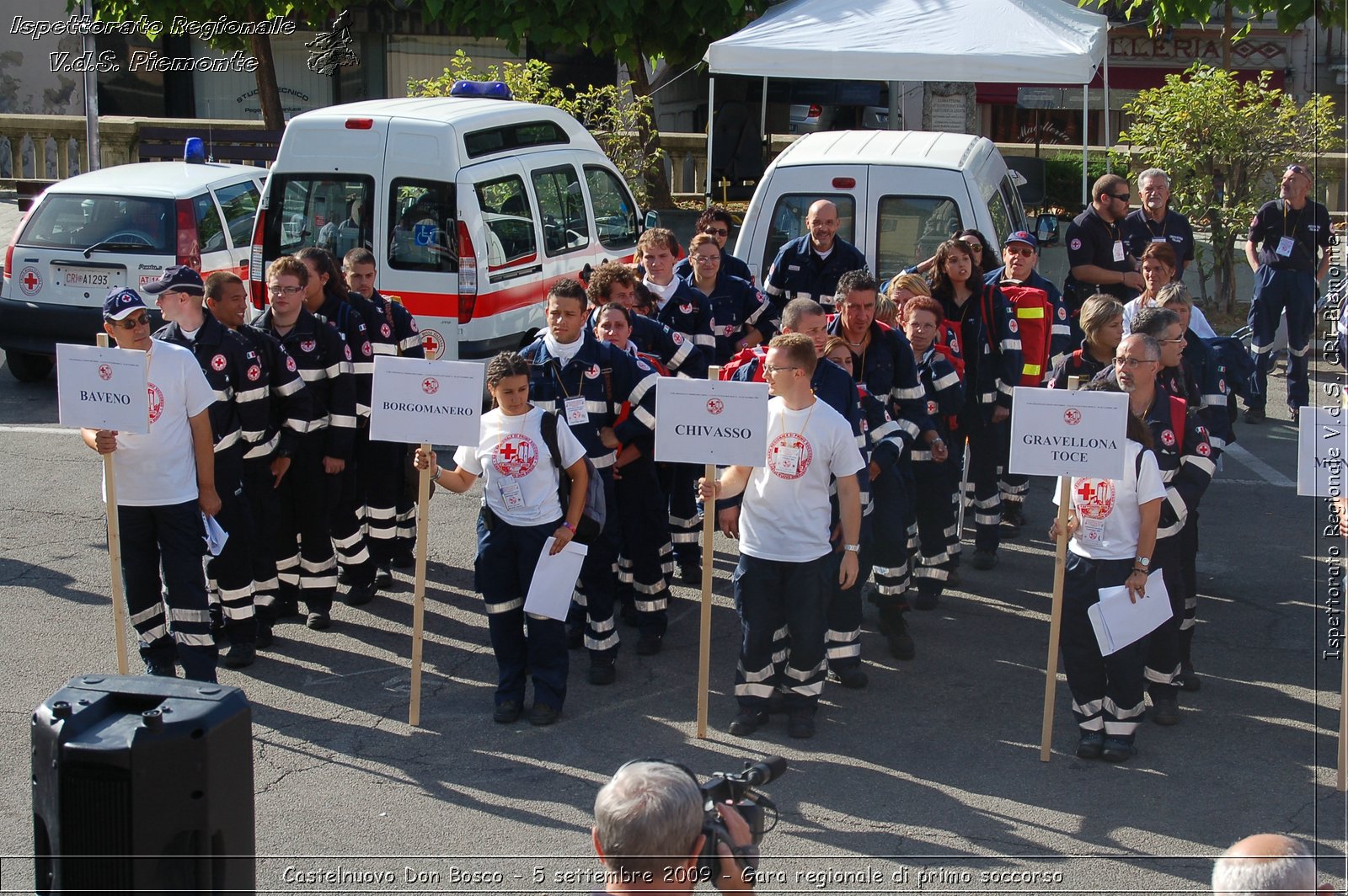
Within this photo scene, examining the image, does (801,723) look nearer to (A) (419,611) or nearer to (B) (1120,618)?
(B) (1120,618)

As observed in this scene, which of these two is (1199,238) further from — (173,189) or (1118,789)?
(1118,789)

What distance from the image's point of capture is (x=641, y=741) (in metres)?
6.43

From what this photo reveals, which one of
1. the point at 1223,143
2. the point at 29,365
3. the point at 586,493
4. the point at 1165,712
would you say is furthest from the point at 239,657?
the point at 1223,143

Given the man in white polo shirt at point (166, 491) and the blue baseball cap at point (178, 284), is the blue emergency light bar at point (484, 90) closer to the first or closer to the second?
the blue baseball cap at point (178, 284)

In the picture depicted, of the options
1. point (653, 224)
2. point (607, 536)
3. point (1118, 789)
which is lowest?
point (1118, 789)

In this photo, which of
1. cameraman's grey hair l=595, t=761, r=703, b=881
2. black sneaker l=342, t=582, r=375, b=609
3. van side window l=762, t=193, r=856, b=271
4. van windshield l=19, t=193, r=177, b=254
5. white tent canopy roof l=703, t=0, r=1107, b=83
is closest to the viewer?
cameraman's grey hair l=595, t=761, r=703, b=881

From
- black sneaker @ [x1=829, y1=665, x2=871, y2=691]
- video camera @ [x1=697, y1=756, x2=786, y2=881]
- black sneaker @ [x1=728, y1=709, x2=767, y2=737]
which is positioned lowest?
black sneaker @ [x1=728, y1=709, x2=767, y2=737]

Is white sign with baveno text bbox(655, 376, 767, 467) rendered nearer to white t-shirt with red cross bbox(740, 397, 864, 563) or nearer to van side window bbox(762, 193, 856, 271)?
white t-shirt with red cross bbox(740, 397, 864, 563)

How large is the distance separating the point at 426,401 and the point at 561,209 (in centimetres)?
593

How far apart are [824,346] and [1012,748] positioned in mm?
1989

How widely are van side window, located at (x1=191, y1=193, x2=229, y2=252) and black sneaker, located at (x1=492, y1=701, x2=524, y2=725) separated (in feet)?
24.6

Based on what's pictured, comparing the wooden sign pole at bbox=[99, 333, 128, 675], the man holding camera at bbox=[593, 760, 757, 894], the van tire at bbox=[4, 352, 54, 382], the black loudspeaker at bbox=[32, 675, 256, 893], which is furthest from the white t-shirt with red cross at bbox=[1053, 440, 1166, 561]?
the van tire at bbox=[4, 352, 54, 382]

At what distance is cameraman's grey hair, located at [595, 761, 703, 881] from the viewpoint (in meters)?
3.30

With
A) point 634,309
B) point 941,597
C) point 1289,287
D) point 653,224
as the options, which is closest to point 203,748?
point 634,309
